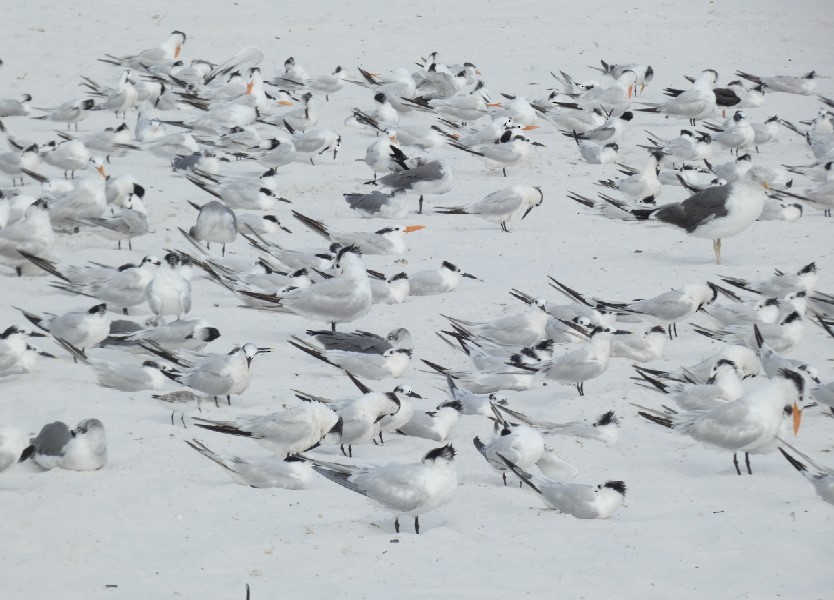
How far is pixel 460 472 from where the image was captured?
695cm

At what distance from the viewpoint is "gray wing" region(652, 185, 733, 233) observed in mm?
10969

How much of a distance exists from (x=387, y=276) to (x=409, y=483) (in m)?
5.10

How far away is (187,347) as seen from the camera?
328 inches

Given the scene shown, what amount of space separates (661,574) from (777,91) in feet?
46.9

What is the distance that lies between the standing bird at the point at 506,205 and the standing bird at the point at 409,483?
6.26 metres

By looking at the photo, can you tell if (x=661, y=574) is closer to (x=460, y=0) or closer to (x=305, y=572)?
(x=305, y=572)

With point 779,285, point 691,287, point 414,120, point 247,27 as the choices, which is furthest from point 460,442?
point 247,27

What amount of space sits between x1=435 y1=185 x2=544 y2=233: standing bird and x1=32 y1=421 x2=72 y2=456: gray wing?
6423mm

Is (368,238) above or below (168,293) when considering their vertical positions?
below

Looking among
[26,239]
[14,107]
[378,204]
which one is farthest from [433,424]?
[14,107]

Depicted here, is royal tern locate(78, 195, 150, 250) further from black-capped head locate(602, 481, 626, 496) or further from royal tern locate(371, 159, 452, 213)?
black-capped head locate(602, 481, 626, 496)

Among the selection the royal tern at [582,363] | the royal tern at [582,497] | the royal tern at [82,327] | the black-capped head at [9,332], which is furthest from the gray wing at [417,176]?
the royal tern at [582,497]

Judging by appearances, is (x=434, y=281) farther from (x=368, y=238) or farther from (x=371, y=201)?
(x=371, y=201)

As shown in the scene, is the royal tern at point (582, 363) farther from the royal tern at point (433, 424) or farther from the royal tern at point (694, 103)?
the royal tern at point (694, 103)
